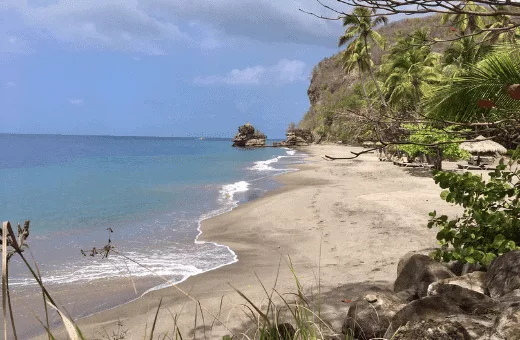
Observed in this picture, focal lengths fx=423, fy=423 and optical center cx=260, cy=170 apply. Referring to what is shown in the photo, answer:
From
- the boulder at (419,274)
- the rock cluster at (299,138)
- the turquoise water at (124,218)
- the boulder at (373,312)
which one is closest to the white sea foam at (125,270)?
the turquoise water at (124,218)

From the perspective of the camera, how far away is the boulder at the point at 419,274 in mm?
4418

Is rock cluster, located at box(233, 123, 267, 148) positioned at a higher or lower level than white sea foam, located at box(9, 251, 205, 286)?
higher

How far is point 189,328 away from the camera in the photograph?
5.12 metres

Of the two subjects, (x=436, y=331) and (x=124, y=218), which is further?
(x=124, y=218)

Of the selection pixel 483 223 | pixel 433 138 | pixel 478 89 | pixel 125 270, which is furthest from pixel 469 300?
pixel 125 270

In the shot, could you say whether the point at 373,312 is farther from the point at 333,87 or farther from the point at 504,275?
the point at 333,87

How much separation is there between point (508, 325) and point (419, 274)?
284 cm

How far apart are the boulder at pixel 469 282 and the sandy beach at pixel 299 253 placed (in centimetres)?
93

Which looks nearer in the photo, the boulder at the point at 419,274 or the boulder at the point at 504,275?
the boulder at the point at 504,275

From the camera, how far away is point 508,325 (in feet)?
6.15

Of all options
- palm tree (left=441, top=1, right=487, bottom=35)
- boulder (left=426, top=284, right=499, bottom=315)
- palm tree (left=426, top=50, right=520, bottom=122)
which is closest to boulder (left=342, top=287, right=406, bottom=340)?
boulder (left=426, top=284, right=499, bottom=315)

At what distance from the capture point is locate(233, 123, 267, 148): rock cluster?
293 feet

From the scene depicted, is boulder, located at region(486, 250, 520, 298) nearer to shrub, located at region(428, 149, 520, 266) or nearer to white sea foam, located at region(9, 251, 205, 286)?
shrub, located at region(428, 149, 520, 266)

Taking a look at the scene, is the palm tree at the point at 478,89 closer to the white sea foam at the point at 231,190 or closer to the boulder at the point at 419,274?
the boulder at the point at 419,274
